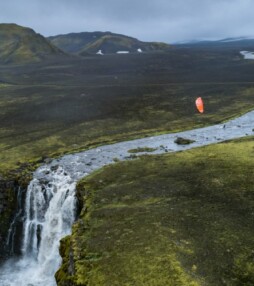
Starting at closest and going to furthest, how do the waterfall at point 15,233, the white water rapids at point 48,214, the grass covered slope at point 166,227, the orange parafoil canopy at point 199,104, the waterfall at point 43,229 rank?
1. the grass covered slope at point 166,227
2. the waterfall at point 43,229
3. the white water rapids at point 48,214
4. the waterfall at point 15,233
5. the orange parafoil canopy at point 199,104

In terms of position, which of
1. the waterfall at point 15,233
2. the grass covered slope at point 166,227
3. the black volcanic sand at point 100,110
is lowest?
the waterfall at point 15,233

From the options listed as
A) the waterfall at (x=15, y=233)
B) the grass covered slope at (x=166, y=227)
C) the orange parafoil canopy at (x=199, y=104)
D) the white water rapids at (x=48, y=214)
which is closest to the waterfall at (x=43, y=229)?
the white water rapids at (x=48, y=214)

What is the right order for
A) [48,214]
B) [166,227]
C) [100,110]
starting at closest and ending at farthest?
[166,227] → [48,214] → [100,110]

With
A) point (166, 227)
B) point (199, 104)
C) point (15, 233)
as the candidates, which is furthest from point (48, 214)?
point (199, 104)

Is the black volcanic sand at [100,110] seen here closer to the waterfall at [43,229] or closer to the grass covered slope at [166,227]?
the waterfall at [43,229]

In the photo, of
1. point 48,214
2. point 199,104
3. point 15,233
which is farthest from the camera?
point 199,104

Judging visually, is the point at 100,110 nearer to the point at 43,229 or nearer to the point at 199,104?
the point at 199,104
